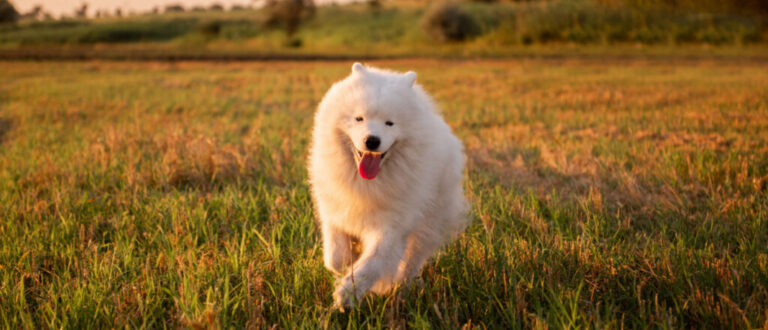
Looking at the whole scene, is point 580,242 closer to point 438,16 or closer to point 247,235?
point 247,235

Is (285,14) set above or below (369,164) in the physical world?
above

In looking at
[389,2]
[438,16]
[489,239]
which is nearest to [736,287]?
[489,239]

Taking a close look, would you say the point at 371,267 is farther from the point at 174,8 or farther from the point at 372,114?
the point at 174,8

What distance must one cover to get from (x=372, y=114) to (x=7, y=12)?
7833 cm

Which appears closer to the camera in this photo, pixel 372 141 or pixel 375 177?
pixel 372 141

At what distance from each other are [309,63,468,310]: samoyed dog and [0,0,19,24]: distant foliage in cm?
7756

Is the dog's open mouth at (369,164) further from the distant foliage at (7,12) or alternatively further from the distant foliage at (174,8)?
the distant foliage at (174,8)

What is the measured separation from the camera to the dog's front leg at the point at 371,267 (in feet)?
7.80

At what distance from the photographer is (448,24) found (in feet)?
140

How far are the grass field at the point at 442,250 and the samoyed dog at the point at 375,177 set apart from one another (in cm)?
20

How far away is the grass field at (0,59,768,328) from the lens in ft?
7.97

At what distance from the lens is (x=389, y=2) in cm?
7262

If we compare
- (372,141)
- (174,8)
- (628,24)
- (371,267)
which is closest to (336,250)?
(371,267)

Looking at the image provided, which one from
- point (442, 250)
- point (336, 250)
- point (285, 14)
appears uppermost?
point (285, 14)
